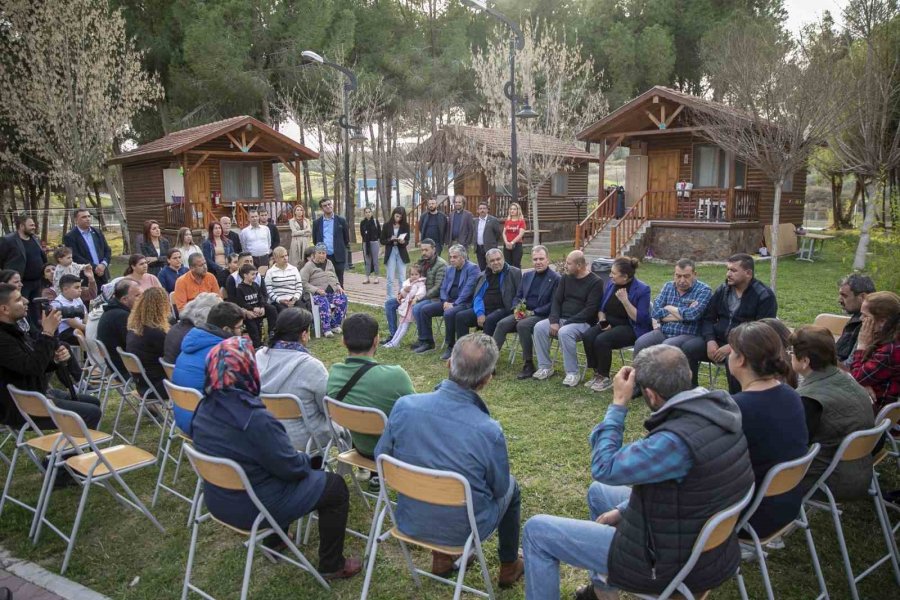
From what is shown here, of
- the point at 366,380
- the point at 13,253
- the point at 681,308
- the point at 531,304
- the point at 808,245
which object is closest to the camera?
the point at 366,380

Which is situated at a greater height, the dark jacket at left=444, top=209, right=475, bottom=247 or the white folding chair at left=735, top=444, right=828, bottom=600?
the dark jacket at left=444, top=209, right=475, bottom=247

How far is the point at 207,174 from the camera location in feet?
71.3

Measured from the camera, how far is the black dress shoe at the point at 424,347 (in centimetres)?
825

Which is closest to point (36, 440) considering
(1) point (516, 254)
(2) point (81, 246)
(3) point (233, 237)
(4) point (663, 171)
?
(2) point (81, 246)

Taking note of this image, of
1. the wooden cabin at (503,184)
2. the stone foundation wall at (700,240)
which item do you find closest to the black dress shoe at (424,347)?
the stone foundation wall at (700,240)

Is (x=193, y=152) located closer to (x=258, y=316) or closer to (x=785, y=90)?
(x=258, y=316)

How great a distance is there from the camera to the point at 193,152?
19312 millimetres

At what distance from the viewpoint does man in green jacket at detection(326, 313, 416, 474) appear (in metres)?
3.59

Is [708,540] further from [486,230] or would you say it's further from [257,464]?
[486,230]

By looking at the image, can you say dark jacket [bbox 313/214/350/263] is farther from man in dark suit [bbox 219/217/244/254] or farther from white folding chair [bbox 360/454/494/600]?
white folding chair [bbox 360/454/494/600]

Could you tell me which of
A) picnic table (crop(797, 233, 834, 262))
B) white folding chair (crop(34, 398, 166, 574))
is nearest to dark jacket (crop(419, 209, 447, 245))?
white folding chair (crop(34, 398, 166, 574))

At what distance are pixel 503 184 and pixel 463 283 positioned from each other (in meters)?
14.6

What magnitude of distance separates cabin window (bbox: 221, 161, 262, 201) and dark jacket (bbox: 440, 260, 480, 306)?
16307 mm

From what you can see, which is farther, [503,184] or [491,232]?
[503,184]
